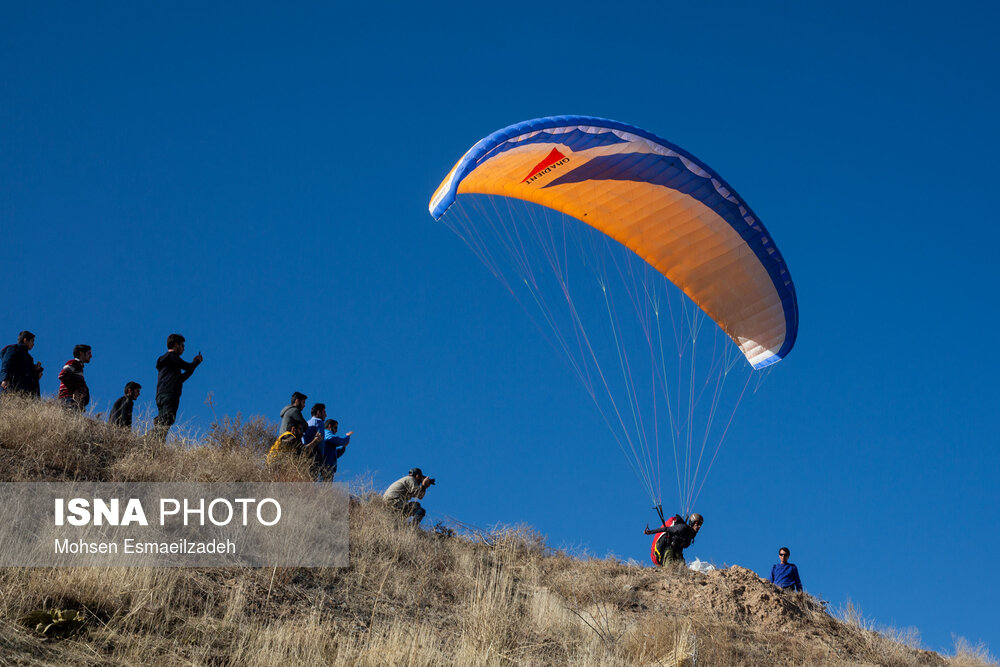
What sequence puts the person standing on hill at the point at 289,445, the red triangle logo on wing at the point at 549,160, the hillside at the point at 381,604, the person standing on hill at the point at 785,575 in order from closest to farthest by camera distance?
the hillside at the point at 381,604, the person standing on hill at the point at 289,445, the person standing on hill at the point at 785,575, the red triangle logo on wing at the point at 549,160

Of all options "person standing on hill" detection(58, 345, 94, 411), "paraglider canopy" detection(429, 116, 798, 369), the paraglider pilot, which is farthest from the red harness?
"person standing on hill" detection(58, 345, 94, 411)

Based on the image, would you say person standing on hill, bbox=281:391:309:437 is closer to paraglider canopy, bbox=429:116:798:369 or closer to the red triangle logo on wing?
paraglider canopy, bbox=429:116:798:369

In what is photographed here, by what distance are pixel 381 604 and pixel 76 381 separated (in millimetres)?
5514

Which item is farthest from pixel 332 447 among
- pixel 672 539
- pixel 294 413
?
pixel 672 539

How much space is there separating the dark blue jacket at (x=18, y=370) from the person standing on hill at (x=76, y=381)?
0.56m

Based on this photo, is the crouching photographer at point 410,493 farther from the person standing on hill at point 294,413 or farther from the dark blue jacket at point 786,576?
the dark blue jacket at point 786,576

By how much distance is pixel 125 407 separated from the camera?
11602 mm

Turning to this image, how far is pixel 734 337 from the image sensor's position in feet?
51.7

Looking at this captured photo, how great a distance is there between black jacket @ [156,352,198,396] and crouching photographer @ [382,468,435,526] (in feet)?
9.37

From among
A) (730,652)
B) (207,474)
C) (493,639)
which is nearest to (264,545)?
(207,474)

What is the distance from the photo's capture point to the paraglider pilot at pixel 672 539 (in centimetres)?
1259

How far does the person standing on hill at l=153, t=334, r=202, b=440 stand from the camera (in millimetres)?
11055

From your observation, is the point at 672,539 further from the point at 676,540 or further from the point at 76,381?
the point at 76,381

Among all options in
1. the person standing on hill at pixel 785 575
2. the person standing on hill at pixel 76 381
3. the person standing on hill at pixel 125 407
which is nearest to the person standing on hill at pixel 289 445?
the person standing on hill at pixel 125 407
